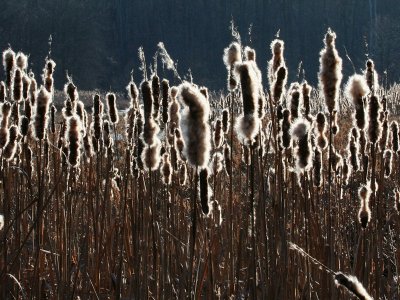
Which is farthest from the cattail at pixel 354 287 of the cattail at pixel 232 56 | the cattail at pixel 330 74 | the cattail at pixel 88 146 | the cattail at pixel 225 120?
the cattail at pixel 225 120

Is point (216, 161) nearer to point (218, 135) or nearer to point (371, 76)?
point (218, 135)

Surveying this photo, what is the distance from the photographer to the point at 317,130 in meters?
3.09

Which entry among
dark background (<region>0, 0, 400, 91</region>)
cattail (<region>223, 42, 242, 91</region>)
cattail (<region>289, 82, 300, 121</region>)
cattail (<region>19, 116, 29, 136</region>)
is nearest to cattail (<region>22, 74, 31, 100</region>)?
cattail (<region>19, 116, 29, 136</region>)

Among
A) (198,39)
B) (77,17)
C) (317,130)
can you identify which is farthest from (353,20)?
(317,130)

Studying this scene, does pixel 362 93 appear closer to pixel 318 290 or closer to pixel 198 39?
pixel 318 290

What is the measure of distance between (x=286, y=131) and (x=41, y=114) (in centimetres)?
99

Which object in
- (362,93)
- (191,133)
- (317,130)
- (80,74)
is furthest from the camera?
(80,74)

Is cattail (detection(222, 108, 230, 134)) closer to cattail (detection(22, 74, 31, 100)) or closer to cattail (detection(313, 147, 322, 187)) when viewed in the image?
cattail (detection(313, 147, 322, 187))

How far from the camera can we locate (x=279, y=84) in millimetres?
2477

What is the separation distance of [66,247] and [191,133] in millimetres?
1299

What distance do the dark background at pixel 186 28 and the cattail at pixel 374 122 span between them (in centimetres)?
6305

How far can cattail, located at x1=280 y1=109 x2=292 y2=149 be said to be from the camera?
269 centimetres

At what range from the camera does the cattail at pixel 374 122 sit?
2428mm

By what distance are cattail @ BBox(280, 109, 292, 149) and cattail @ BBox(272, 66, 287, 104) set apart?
253 millimetres
